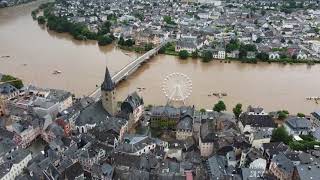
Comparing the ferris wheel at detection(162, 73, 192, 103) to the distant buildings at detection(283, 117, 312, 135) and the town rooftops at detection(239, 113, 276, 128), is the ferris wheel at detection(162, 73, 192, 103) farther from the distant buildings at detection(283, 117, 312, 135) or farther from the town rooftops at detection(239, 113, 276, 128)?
the distant buildings at detection(283, 117, 312, 135)

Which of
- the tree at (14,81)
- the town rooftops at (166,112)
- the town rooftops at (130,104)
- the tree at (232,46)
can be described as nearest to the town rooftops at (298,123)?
the town rooftops at (166,112)

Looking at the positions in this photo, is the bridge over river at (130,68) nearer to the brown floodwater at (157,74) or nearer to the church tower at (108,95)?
the brown floodwater at (157,74)

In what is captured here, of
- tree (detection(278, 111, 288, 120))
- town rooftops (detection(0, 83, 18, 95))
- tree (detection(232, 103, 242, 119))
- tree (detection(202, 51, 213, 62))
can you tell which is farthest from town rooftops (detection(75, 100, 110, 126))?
tree (detection(202, 51, 213, 62))

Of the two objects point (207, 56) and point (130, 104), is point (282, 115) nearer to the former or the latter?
point (130, 104)

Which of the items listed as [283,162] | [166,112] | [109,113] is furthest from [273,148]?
[109,113]

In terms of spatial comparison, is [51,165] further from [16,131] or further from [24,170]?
[16,131]
